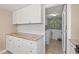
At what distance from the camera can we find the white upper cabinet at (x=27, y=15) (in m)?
1.34

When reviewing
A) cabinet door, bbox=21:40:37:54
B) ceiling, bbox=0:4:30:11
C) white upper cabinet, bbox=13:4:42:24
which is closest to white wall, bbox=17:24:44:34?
white upper cabinet, bbox=13:4:42:24

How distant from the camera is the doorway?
1334 millimetres

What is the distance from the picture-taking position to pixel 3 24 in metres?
1.34

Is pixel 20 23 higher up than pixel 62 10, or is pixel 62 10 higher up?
pixel 62 10

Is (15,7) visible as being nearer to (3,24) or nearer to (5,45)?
(3,24)

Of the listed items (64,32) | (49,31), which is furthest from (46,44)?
(64,32)

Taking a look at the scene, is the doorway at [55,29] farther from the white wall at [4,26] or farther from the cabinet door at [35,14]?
the white wall at [4,26]

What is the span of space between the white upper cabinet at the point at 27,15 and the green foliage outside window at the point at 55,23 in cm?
14

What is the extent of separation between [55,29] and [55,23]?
0.09 meters

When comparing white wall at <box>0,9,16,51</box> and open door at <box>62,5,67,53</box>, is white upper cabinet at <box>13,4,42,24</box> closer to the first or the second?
white wall at <box>0,9,16,51</box>

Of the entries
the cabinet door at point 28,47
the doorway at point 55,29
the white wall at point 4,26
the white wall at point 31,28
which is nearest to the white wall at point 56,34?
the doorway at point 55,29

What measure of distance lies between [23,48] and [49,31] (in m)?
0.44

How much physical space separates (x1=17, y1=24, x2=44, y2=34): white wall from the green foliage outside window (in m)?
0.13
